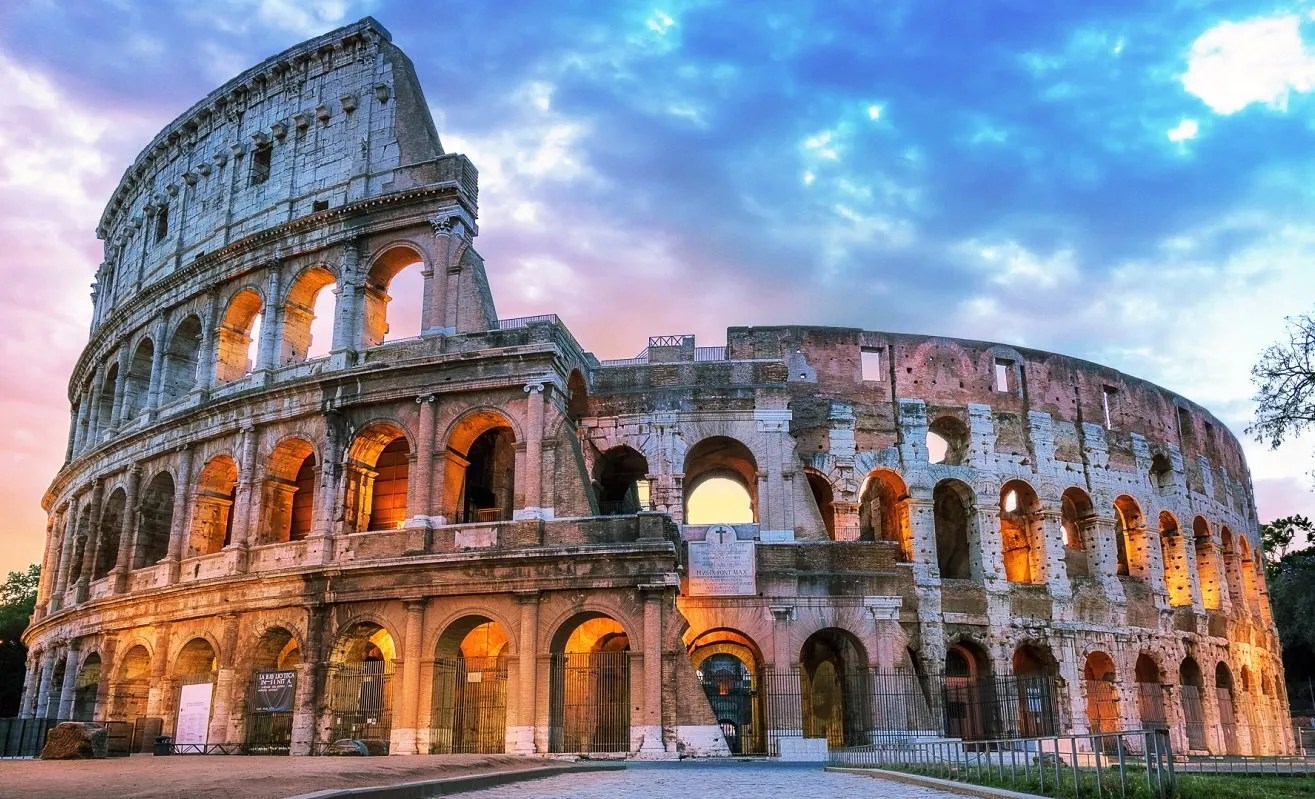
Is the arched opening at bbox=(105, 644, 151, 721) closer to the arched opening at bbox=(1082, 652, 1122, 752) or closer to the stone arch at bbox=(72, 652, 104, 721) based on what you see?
the stone arch at bbox=(72, 652, 104, 721)

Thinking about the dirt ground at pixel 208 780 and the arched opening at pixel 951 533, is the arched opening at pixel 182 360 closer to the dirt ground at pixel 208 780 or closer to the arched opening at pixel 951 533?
the dirt ground at pixel 208 780

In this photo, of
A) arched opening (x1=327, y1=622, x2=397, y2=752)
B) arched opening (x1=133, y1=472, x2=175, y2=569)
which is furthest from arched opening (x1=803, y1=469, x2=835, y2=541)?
arched opening (x1=133, y1=472, x2=175, y2=569)

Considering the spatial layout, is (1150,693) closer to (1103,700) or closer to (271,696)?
(1103,700)

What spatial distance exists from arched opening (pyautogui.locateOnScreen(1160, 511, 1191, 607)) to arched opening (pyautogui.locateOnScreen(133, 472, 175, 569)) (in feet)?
83.1

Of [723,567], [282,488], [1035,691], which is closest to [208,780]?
[723,567]

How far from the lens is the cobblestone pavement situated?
974 cm

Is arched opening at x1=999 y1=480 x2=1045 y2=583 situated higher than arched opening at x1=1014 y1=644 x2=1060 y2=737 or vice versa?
arched opening at x1=999 y1=480 x2=1045 y2=583

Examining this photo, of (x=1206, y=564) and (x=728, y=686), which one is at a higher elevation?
(x=1206, y=564)

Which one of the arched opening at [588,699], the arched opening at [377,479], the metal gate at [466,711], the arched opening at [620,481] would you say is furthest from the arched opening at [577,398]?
the metal gate at [466,711]

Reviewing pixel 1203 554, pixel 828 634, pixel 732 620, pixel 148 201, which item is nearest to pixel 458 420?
pixel 732 620

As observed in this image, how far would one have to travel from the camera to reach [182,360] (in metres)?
26.0

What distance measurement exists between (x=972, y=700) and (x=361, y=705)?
13516 millimetres

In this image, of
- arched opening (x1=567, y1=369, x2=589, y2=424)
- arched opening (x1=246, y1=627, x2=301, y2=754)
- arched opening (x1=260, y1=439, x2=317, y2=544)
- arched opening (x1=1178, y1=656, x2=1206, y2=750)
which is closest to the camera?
arched opening (x1=246, y1=627, x2=301, y2=754)

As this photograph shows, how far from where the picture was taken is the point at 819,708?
24.6 m
